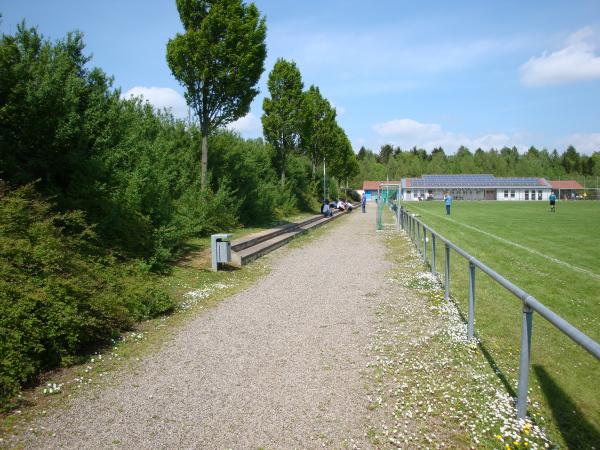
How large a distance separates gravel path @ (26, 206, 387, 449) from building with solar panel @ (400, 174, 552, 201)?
90.8 meters

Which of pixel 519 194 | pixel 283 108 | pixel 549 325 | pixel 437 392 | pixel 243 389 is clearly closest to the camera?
pixel 437 392

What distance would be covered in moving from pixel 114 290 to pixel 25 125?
4.31m

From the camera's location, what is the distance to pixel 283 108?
107ft

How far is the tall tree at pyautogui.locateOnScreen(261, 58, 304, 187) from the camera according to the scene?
3250 cm

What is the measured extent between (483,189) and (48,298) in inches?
3898

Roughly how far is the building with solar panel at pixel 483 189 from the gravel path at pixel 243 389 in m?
90.8

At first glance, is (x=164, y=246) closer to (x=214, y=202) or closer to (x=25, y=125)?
(x=25, y=125)

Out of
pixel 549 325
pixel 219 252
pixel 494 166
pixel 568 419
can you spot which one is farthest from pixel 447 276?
pixel 494 166

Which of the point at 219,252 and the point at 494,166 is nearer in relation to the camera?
the point at 219,252

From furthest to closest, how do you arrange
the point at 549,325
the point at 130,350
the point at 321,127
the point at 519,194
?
1. the point at 519,194
2. the point at 321,127
3. the point at 549,325
4. the point at 130,350

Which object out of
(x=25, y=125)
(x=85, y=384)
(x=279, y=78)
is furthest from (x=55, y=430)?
(x=279, y=78)

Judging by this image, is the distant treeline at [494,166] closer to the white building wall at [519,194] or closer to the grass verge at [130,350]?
the white building wall at [519,194]

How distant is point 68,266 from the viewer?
6.01m

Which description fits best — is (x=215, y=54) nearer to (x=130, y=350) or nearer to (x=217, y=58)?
(x=217, y=58)
